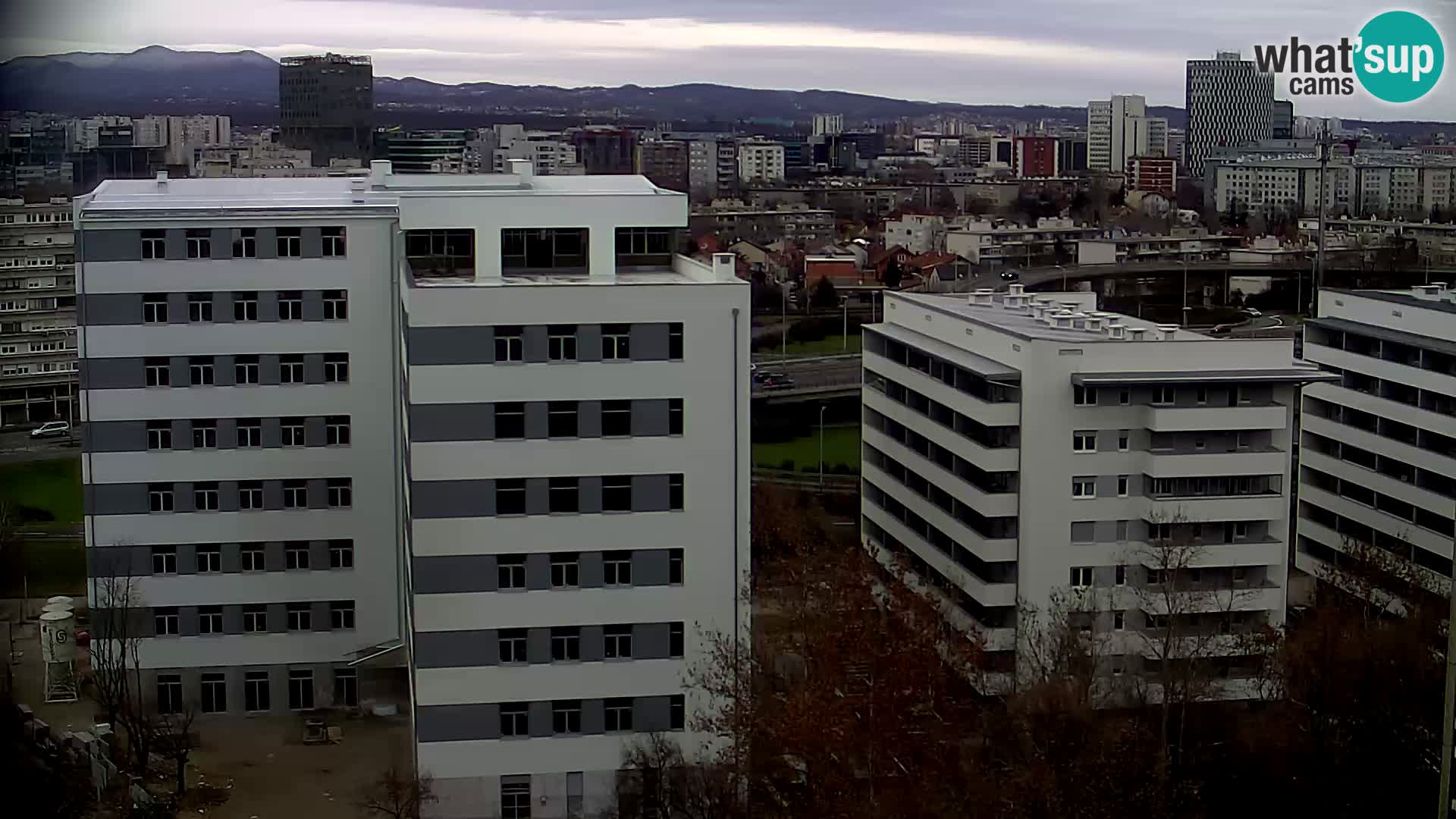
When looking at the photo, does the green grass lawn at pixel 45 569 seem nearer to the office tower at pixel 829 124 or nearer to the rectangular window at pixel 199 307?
the rectangular window at pixel 199 307

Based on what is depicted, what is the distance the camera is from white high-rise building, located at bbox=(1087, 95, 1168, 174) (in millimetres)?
27984

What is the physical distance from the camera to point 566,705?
4.86m

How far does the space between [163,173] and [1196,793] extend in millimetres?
4653

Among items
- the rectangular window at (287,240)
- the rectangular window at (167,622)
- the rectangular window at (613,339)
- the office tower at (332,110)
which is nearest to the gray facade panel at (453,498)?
the rectangular window at (613,339)

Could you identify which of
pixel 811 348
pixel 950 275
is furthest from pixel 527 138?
pixel 811 348

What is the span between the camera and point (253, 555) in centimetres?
605

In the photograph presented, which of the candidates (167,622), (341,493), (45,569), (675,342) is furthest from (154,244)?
(45,569)

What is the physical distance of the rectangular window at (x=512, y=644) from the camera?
4793 millimetres

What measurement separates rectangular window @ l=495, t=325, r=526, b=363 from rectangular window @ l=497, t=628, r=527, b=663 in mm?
748

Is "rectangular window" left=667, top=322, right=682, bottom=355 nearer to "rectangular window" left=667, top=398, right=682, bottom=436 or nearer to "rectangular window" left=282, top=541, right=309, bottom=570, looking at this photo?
"rectangular window" left=667, top=398, right=682, bottom=436

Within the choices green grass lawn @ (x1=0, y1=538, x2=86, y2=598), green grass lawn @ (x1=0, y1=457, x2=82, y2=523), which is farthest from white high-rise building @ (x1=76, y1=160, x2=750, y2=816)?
green grass lawn @ (x1=0, y1=457, x2=82, y2=523)

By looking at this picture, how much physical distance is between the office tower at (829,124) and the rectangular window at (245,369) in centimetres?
1980

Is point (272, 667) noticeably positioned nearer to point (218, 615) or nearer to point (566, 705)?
point (218, 615)

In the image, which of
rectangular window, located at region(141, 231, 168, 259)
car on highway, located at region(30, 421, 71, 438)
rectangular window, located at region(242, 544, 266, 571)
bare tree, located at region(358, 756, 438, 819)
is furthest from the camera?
car on highway, located at region(30, 421, 71, 438)
